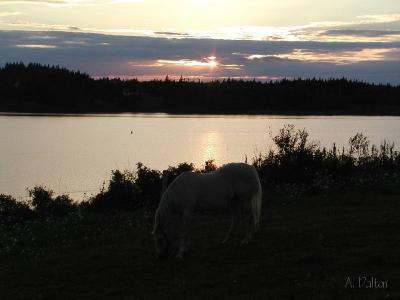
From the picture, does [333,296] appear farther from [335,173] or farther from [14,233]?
[335,173]

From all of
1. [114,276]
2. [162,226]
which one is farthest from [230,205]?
[114,276]

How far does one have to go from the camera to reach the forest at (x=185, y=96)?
12912 cm

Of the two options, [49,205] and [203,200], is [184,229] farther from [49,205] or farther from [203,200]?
[49,205]

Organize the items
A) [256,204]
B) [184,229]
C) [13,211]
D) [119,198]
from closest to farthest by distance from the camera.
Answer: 1. [184,229]
2. [256,204]
3. [13,211]
4. [119,198]

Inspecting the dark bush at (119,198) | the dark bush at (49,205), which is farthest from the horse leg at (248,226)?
the dark bush at (49,205)

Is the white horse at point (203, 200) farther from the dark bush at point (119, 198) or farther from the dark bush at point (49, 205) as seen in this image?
the dark bush at point (49, 205)

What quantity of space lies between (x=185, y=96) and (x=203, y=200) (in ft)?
427

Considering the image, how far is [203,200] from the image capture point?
10.0 meters

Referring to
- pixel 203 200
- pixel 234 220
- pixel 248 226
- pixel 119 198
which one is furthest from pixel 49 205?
pixel 203 200

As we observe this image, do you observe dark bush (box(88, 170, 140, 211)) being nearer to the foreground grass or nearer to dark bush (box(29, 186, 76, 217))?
dark bush (box(29, 186, 76, 217))

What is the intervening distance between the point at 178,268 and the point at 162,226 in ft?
2.86

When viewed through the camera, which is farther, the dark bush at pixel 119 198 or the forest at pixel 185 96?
the forest at pixel 185 96

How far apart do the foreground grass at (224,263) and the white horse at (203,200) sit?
1.20 ft

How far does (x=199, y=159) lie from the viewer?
38.8 meters
